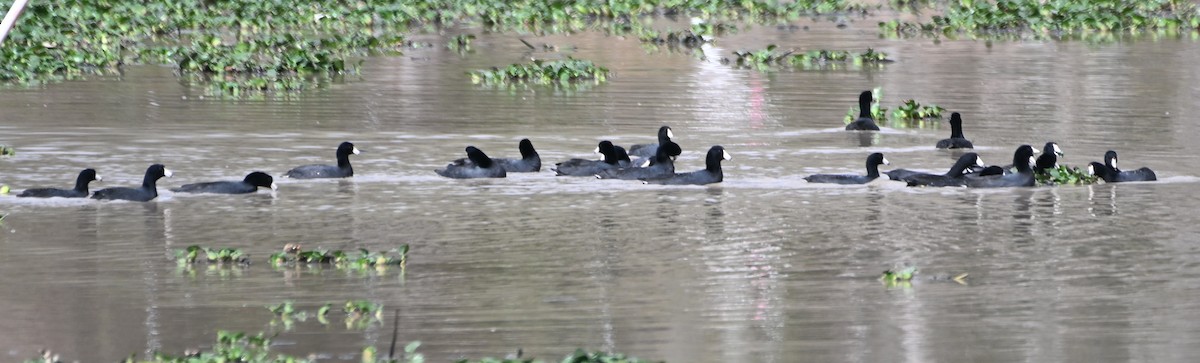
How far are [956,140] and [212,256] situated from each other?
8807mm

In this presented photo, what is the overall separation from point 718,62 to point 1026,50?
5.30 metres

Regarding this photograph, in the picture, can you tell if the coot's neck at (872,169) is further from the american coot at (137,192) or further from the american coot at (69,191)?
the american coot at (69,191)

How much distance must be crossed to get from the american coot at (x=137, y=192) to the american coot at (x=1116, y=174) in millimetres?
7238

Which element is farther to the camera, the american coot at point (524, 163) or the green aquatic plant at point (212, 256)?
the american coot at point (524, 163)

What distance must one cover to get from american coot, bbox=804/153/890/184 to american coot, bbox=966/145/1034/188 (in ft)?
2.44

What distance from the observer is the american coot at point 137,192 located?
15.7 m

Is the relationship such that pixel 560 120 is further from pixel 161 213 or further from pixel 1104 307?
pixel 1104 307

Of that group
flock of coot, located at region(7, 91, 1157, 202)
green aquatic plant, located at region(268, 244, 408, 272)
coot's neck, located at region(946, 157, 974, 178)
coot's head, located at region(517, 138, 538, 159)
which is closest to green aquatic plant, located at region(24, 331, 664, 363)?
green aquatic plant, located at region(268, 244, 408, 272)

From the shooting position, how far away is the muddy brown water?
10.6 m

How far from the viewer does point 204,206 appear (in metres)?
15.6

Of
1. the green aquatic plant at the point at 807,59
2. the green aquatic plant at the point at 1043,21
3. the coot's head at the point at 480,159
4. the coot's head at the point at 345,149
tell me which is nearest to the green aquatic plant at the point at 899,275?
the coot's head at the point at 480,159

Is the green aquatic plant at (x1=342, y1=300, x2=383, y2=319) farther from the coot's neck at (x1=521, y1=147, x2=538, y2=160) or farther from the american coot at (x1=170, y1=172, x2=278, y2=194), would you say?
the coot's neck at (x1=521, y1=147, x2=538, y2=160)

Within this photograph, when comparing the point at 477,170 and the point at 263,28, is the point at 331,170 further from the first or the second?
the point at 263,28

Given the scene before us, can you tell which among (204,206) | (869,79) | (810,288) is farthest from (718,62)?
(810,288)
